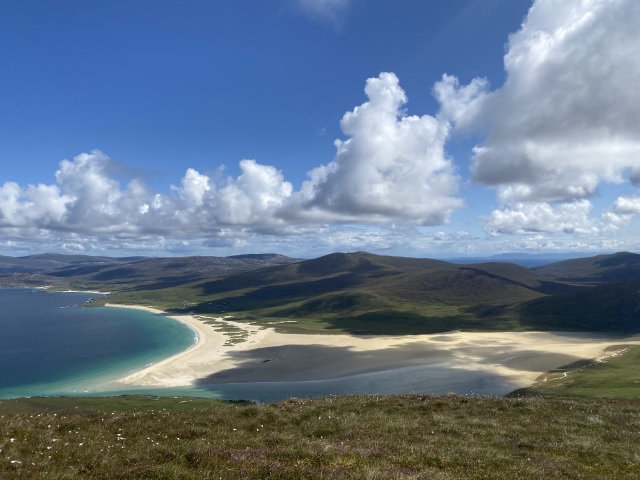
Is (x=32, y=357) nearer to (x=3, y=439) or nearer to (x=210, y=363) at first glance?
(x=210, y=363)

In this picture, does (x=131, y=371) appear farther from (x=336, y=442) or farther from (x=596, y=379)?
(x=596, y=379)

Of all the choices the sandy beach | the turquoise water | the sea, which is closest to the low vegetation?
the sandy beach

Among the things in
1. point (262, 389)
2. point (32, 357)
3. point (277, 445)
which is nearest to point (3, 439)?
point (277, 445)

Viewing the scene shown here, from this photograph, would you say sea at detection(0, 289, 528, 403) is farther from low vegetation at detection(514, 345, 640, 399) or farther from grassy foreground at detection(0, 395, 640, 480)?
grassy foreground at detection(0, 395, 640, 480)

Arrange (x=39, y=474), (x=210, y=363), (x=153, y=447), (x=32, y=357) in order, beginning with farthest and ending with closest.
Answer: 1. (x=32, y=357)
2. (x=210, y=363)
3. (x=153, y=447)
4. (x=39, y=474)

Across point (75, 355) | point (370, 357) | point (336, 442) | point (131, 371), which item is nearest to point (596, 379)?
point (370, 357)
